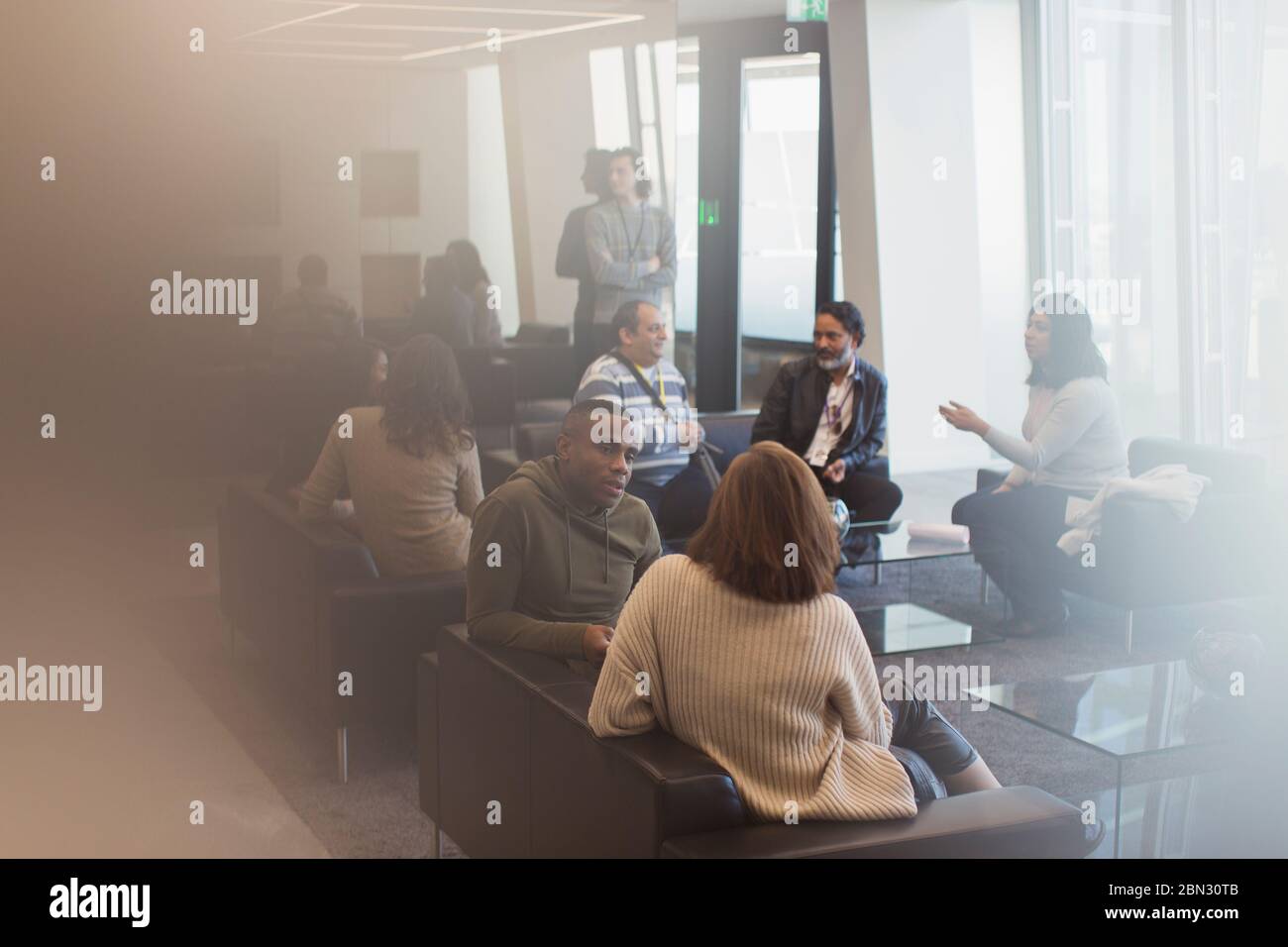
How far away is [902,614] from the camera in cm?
557

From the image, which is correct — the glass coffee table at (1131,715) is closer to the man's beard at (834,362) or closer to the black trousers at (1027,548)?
the black trousers at (1027,548)

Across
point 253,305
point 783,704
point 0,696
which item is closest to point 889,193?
point 253,305

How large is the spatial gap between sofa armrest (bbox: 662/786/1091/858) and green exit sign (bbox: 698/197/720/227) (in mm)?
7424

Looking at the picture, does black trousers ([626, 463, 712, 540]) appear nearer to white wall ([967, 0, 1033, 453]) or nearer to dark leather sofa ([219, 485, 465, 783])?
dark leather sofa ([219, 485, 465, 783])

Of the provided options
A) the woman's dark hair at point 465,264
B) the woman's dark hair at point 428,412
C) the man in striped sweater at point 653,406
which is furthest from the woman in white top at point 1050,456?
the woman's dark hair at point 428,412

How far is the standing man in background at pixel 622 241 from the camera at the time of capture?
6.02 metres

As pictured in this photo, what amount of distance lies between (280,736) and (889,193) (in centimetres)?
588

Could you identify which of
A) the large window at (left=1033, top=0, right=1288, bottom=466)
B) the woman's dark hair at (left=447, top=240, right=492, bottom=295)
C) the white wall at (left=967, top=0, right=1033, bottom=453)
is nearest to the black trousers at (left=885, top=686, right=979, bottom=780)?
the woman's dark hair at (left=447, top=240, right=492, bottom=295)

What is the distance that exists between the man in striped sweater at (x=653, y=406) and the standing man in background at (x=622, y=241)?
199 millimetres

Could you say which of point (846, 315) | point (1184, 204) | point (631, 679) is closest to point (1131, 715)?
point (631, 679)

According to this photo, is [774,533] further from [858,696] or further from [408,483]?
[408,483]

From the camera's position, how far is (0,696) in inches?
181

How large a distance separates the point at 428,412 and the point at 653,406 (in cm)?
171

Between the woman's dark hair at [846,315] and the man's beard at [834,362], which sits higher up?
the woman's dark hair at [846,315]
